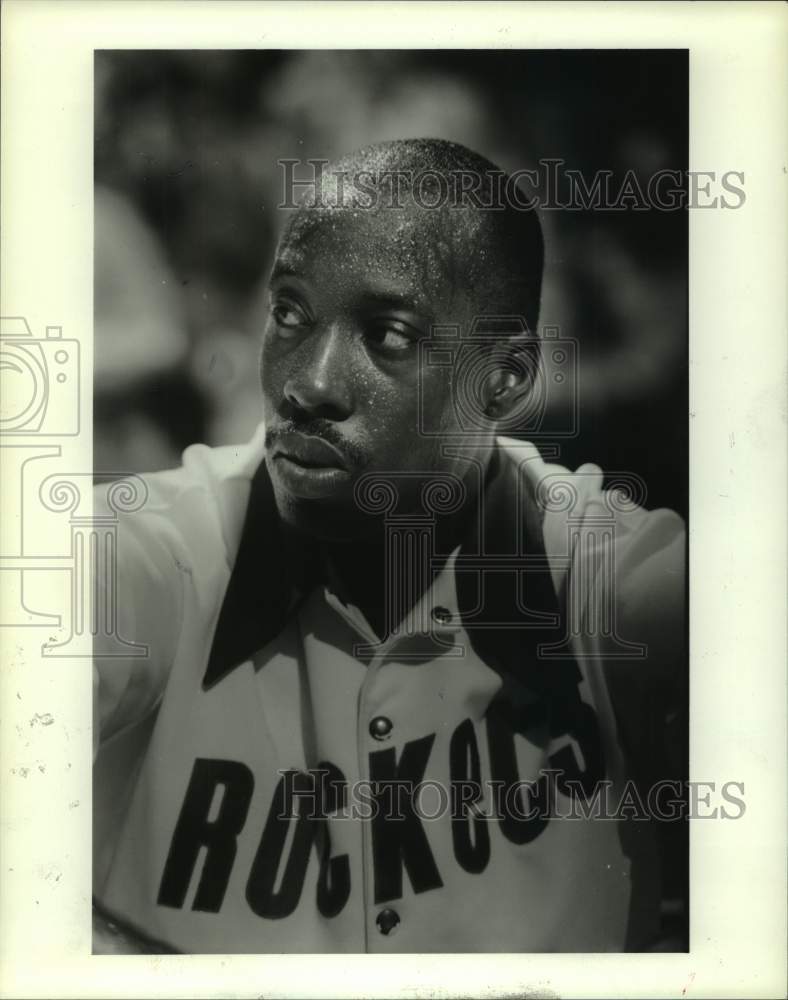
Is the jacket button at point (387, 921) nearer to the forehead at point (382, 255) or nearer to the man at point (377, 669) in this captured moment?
the man at point (377, 669)

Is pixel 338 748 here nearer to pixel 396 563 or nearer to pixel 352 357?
pixel 396 563

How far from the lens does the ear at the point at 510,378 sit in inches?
80.4

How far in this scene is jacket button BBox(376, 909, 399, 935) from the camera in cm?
204

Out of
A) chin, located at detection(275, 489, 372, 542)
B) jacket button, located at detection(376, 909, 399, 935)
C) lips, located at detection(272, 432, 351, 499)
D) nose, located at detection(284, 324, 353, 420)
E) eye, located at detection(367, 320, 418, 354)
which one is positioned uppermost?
eye, located at detection(367, 320, 418, 354)

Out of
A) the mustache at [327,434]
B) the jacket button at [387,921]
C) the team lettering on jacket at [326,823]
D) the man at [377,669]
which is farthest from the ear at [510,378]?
the jacket button at [387,921]

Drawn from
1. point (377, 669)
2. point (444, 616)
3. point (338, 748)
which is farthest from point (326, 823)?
point (444, 616)

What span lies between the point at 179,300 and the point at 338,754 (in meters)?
0.90

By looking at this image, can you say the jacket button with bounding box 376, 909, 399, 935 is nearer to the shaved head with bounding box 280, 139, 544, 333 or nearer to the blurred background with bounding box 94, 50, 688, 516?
the blurred background with bounding box 94, 50, 688, 516

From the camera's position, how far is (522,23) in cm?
206

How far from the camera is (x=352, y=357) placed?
2.01 metres

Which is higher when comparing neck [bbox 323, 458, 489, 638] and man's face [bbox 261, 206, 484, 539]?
man's face [bbox 261, 206, 484, 539]

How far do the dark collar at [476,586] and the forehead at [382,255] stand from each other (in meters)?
0.34

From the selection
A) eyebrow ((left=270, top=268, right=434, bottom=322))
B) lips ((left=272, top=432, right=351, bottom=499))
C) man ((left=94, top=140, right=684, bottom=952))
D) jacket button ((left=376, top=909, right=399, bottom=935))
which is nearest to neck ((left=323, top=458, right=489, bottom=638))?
man ((left=94, top=140, right=684, bottom=952))

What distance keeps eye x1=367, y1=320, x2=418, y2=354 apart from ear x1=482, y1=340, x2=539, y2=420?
17 centimetres
